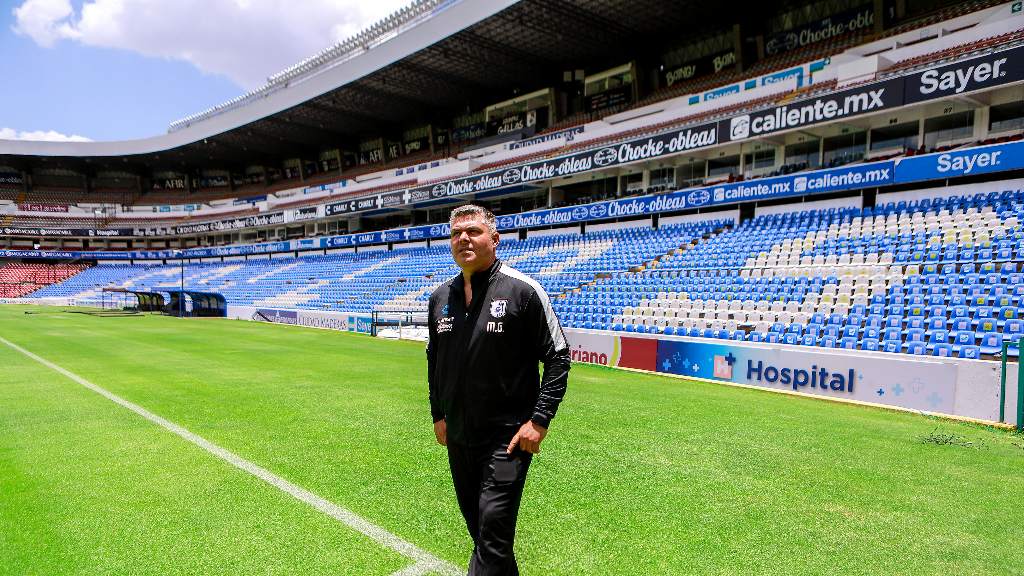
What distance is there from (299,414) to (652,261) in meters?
16.8

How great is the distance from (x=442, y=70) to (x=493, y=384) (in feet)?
127

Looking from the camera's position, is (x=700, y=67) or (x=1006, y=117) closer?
(x=1006, y=117)

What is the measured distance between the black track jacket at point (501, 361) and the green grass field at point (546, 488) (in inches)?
49.4

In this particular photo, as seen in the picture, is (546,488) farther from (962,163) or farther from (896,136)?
(896,136)

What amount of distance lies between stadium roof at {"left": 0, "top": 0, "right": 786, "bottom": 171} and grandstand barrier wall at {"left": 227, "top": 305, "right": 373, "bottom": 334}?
58.4 feet

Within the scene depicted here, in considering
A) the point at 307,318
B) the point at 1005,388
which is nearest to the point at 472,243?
the point at 1005,388

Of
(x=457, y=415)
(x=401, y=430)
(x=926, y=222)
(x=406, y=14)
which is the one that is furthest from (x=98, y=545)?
(x=406, y=14)

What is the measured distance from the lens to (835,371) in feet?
33.6

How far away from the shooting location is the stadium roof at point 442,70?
99.9 ft

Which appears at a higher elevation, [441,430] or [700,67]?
[700,67]

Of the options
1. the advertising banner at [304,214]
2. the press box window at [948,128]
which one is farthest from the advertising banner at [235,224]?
the press box window at [948,128]

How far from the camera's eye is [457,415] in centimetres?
265

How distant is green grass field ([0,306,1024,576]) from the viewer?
3.42 metres

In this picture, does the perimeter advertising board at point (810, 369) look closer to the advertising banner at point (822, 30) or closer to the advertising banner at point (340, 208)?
the advertising banner at point (822, 30)
